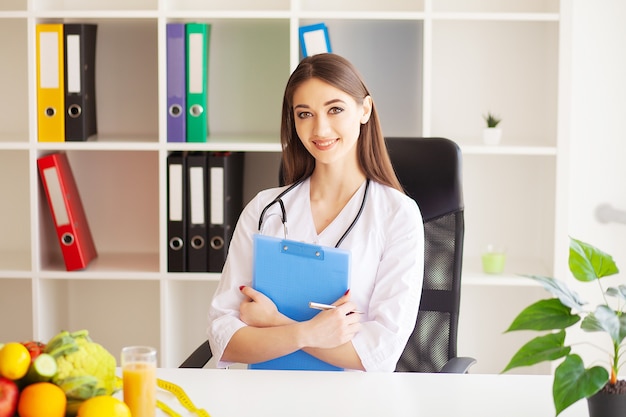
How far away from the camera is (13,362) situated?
1203 millimetres

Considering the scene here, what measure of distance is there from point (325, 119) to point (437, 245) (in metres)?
0.44

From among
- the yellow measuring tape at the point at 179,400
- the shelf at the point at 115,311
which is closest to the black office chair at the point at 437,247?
the yellow measuring tape at the point at 179,400

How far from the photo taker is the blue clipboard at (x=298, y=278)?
1781mm

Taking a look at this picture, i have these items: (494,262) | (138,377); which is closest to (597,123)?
(494,262)

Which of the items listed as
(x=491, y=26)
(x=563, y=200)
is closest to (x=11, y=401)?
(x=563, y=200)

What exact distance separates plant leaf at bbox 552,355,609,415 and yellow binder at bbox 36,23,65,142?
2115 millimetres

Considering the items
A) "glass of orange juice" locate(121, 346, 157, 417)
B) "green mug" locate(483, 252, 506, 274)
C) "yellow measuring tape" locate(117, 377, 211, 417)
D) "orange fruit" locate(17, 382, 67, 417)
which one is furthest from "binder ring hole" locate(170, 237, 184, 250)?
"orange fruit" locate(17, 382, 67, 417)

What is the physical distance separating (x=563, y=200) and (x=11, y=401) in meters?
2.06

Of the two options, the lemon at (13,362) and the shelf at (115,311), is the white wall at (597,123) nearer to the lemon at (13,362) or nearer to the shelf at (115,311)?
the shelf at (115,311)

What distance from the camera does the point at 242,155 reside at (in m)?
3.13

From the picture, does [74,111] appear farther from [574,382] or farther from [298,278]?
[574,382]

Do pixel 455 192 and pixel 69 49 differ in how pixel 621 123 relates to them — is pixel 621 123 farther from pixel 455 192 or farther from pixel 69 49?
pixel 69 49

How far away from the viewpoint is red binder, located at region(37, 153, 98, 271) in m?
2.92

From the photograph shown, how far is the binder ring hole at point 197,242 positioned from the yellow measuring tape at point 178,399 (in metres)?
1.33
